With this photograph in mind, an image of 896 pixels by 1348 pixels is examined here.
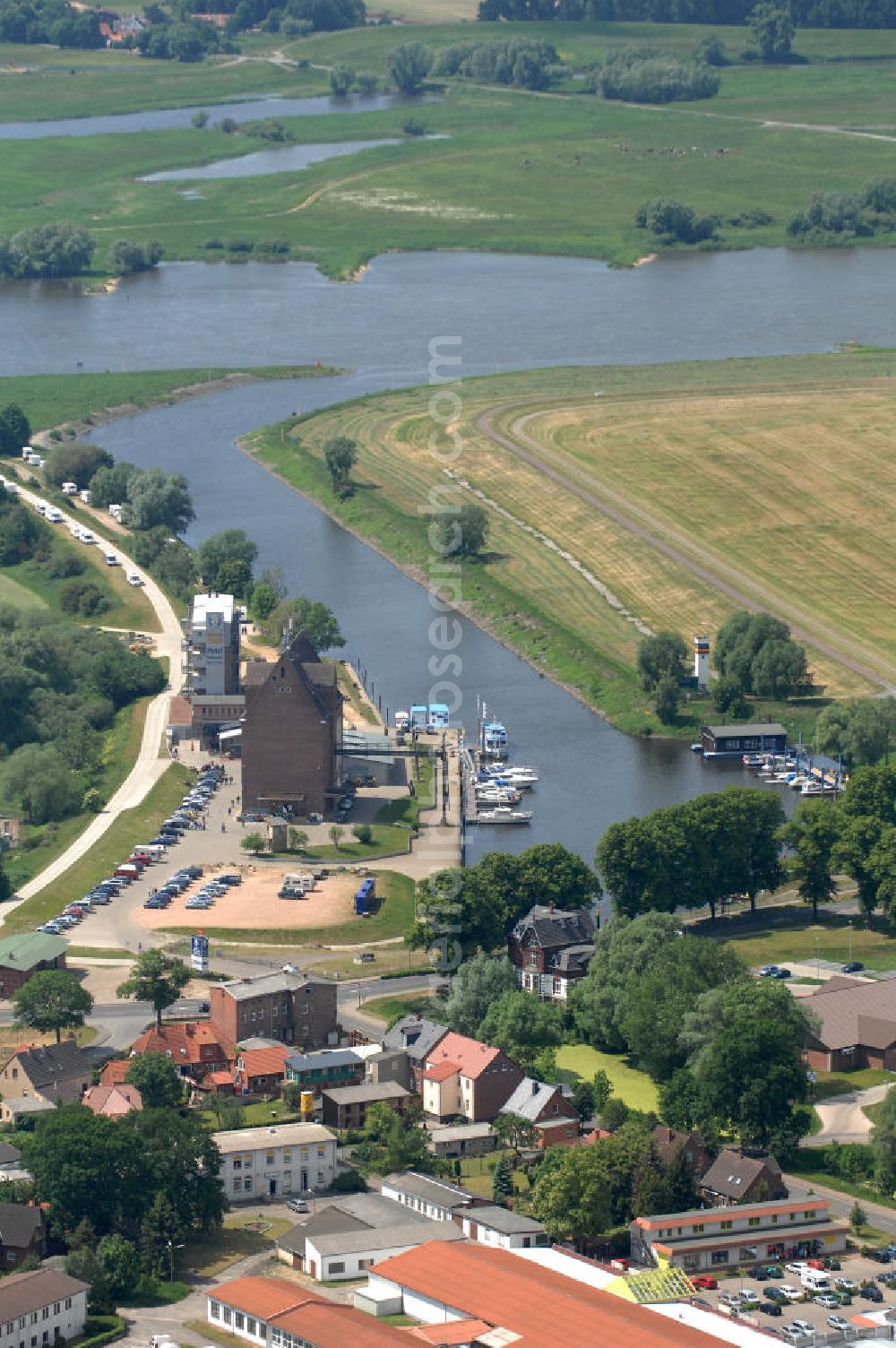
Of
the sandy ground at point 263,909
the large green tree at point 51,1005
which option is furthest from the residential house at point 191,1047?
the sandy ground at point 263,909

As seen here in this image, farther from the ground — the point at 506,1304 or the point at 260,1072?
the point at 506,1304

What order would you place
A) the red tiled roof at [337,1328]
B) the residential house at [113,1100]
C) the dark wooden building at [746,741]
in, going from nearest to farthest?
Result: the red tiled roof at [337,1328] < the residential house at [113,1100] < the dark wooden building at [746,741]

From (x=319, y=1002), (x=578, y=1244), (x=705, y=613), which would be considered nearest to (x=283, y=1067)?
(x=319, y=1002)

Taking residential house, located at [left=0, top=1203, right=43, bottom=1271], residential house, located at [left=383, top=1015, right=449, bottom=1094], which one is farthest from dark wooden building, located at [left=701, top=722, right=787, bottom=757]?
residential house, located at [left=0, top=1203, right=43, bottom=1271]

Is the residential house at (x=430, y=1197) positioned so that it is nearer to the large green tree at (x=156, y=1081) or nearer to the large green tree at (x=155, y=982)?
the large green tree at (x=156, y=1081)

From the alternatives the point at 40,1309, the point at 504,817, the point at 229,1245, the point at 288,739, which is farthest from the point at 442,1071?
the point at 288,739

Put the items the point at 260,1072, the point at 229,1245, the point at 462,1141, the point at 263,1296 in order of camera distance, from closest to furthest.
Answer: the point at 263,1296 → the point at 229,1245 → the point at 462,1141 → the point at 260,1072

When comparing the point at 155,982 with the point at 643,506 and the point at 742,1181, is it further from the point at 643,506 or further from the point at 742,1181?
the point at 643,506
